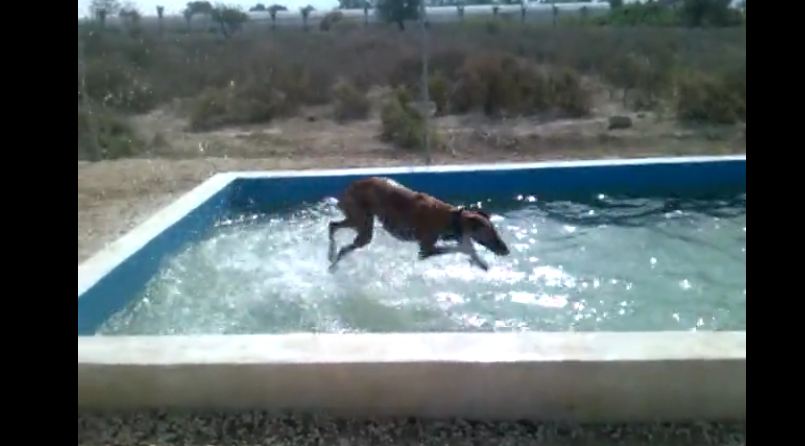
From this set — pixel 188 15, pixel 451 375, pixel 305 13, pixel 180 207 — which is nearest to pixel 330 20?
pixel 305 13

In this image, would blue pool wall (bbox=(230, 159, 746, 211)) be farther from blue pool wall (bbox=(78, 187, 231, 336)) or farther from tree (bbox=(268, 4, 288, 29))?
tree (bbox=(268, 4, 288, 29))

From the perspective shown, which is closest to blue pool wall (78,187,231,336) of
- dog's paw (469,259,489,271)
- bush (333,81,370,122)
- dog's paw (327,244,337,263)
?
dog's paw (327,244,337,263)

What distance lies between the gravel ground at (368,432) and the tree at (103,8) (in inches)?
975

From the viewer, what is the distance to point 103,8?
2852cm

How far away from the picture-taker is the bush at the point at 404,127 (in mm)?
14883

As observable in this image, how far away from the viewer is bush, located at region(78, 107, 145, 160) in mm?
13195

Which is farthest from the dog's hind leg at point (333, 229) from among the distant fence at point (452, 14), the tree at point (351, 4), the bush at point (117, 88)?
the tree at point (351, 4)

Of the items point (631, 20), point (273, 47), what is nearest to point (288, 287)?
point (273, 47)

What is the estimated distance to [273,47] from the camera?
85.7 ft

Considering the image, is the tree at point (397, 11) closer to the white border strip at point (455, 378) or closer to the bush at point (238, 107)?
the bush at point (238, 107)

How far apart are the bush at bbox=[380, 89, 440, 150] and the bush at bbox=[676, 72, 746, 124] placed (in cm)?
531

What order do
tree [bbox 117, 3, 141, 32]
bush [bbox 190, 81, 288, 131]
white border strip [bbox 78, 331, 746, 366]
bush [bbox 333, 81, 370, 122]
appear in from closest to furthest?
white border strip [bbox 78, 331, 746, 366] < bush [bbox 333, 81, 370, 122] < bush [bbox 190, 81, 288, 131] < tree [bbox 117, 3, 141, 32]
